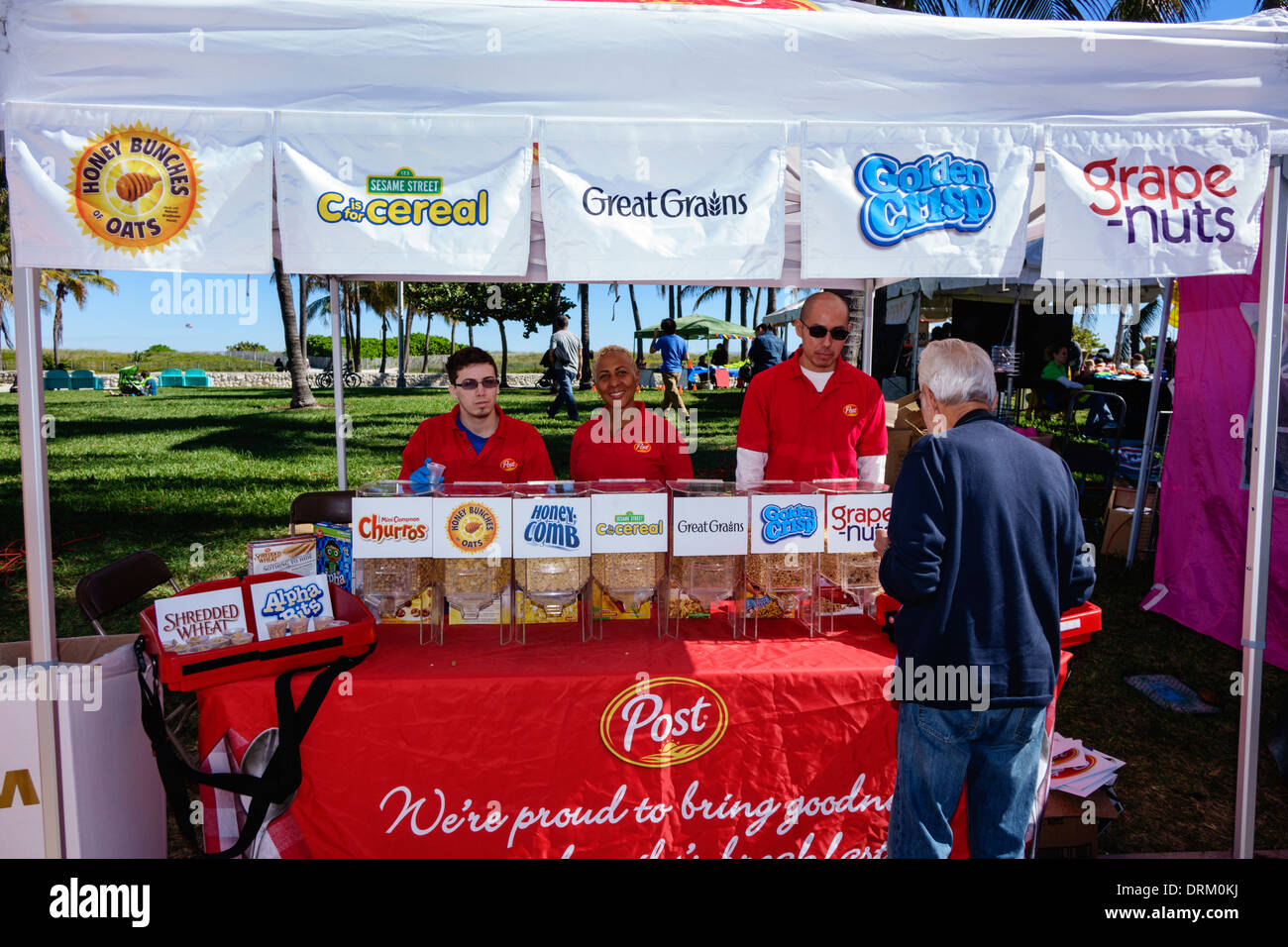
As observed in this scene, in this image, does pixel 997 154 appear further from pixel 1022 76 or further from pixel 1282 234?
pixel 1282 234

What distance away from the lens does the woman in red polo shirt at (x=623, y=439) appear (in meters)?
3.76

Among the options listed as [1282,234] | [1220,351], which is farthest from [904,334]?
[1282,234]

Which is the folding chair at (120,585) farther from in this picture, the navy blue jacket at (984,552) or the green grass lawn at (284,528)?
the navy blue jacket at (984,552)

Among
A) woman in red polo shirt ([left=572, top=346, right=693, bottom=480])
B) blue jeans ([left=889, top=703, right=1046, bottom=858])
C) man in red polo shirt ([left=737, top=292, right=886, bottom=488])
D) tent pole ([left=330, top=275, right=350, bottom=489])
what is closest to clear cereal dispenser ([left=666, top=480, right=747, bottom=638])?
blue jeans ([left=889, top=703, right=1046, bottom=858])

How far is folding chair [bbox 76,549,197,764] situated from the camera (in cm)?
297

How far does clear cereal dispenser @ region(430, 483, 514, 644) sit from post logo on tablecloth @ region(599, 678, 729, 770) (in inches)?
17.7

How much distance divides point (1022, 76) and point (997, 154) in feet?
0.79

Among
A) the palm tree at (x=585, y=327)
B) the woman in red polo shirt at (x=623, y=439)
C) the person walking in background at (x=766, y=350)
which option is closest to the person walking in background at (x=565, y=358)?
the person walking in background at (x=766, y=350)

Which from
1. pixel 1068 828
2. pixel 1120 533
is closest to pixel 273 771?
pixel 1068 828

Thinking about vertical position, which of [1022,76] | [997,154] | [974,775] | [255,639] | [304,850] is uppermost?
[1022,76]

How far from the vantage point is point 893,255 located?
2439 millimetres

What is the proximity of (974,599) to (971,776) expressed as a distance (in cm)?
51

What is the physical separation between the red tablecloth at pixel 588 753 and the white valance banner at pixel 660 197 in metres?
1.16

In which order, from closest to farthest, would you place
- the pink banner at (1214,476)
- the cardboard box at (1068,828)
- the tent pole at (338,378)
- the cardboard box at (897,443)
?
the cardboard box at (1068,828) < the tent pole at (338,378) < the pink banner at (1214,476) < the cardboard box at (897,443)
